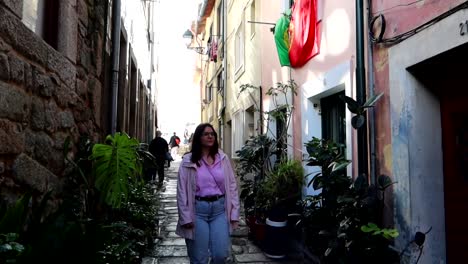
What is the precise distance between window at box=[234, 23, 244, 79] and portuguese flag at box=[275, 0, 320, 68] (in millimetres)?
3853

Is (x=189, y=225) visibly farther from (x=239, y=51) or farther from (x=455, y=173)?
(x=239, y=51)

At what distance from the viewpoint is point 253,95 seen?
8758mm

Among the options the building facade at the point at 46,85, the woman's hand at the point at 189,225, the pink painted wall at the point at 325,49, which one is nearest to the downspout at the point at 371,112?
the pink painted wall at the point at 325,49

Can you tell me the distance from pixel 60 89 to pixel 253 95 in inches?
225

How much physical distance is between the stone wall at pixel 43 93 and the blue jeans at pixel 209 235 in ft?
3.92

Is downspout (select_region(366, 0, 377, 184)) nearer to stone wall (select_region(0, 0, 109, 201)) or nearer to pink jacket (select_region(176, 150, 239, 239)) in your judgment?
pink jacket (select_region(176, 150, 239, 239))

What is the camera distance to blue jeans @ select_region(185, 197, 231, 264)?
3277 mm

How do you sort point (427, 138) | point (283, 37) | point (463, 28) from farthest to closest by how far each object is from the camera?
point (283, 37) < point (427, 138) < point (463, 28)

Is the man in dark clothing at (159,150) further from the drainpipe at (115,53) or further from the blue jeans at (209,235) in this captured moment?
the blue jeans at (209,235)

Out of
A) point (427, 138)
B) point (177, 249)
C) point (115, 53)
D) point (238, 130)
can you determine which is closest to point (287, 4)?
point (115, 53)

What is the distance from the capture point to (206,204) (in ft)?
10.9

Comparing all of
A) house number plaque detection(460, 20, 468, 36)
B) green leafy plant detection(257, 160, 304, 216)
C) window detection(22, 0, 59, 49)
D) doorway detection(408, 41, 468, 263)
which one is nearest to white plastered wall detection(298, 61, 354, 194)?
green leafy plant detection(257, 160, 304, 216)

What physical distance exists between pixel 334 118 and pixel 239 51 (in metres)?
6.15

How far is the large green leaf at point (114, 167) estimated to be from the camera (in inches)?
137
